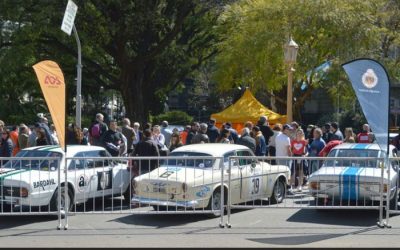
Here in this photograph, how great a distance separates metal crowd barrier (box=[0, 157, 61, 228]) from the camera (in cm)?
1098

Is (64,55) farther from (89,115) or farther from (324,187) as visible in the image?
(324,187)

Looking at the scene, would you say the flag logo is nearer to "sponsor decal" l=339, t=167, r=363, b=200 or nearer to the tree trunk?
"sponsor decal" l=339, t=167, r=363, b=200

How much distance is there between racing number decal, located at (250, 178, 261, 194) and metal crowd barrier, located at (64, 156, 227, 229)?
0.73 meters

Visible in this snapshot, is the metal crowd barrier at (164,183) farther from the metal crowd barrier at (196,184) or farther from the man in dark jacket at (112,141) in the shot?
the man in dark jacket at (112,141)

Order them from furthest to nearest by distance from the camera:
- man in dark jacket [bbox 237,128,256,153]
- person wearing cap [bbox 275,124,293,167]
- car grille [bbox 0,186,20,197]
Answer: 1. person wearing cap [bbox 275,124,293,167]
2. man in dark jacket [bbox 237,128,256,153]
3. car grille [bbox 0,186,20,197]

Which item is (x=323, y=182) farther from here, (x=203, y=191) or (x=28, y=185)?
(x=28, y=185)

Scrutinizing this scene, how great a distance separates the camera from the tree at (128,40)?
2884cm

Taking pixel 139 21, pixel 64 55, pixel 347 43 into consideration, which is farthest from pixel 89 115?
pixel 347 43

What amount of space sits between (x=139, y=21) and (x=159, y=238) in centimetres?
2014

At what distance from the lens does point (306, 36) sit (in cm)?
2738

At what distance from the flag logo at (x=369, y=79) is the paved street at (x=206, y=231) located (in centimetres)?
243

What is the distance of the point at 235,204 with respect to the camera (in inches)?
466

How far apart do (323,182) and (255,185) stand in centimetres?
152

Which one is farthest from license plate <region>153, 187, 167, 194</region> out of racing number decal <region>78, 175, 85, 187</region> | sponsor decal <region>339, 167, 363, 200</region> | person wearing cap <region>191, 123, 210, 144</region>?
person wearing cap <region>191, 123, 210, 144</region>
